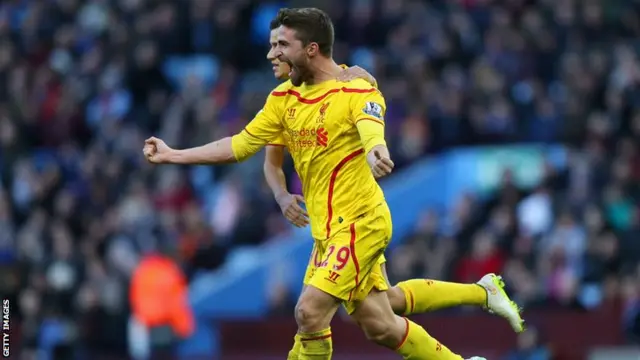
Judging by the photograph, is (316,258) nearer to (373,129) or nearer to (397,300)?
(397,300)

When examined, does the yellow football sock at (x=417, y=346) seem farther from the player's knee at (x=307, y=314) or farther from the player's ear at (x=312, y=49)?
the player's ear at (x=312, y=49)

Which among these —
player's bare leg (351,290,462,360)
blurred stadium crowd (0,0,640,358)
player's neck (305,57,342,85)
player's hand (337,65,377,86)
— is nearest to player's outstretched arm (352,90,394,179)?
player's hand (337,65,377,86)

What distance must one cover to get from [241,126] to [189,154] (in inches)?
395

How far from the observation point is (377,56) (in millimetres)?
22875

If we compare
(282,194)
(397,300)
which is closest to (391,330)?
(397,300)

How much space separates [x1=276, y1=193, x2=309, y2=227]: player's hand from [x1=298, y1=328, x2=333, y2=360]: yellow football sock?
89 cm

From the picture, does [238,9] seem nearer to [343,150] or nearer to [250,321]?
[250,321]

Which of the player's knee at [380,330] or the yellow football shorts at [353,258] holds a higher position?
the yellow football shorts at [353,258]

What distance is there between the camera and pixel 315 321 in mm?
11703

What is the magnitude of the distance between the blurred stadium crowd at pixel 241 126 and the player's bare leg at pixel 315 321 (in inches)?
275

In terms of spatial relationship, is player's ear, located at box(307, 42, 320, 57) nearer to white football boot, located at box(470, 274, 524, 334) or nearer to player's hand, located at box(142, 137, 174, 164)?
player's hand, located at box(142, 137, 174, 164)

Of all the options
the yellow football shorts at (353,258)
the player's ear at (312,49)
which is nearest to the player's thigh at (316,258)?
the yellow football shorts at (353,258)

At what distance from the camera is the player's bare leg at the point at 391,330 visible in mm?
11984

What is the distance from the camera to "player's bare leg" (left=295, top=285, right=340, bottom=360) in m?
11.7
